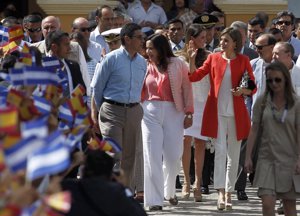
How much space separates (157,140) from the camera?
12438 millimetres

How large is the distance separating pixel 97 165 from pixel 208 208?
5.34m

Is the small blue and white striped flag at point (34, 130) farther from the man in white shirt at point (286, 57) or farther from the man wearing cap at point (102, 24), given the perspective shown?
A: the man wearing cap at point (102, 24)

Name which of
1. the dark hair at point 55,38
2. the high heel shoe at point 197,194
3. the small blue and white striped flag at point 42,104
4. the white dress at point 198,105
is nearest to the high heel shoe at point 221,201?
the high heel shoe at point 197,194

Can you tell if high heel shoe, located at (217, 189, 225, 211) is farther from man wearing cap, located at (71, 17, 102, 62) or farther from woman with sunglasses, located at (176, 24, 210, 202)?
man wearing cap, located at (71, 17, 102, 62)

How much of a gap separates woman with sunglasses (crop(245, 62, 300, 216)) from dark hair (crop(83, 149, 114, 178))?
8.91ft

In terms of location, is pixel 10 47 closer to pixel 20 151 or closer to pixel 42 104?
pixel 42 104

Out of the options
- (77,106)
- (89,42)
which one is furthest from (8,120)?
(89,42)

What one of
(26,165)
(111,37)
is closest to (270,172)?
(111,37)

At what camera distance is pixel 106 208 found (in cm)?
706

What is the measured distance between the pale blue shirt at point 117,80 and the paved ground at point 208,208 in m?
1.18

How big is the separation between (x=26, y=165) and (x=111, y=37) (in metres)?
8.19

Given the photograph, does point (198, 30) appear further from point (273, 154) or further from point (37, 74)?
point (37, 74)

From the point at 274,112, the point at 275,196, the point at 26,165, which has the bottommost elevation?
the point at 275,196

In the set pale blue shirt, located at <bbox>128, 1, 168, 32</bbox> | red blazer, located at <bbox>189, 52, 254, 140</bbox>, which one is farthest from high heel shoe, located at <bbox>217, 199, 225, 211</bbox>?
pale blue shirt, located at <bbox>128, 1, 168, 32</bbox>
